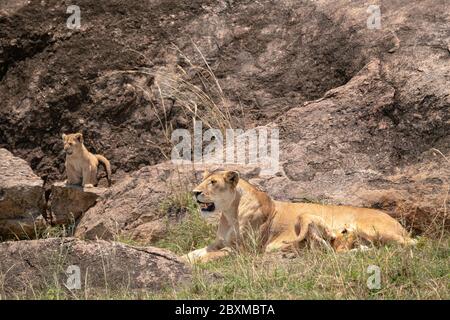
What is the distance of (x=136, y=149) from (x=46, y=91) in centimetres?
163

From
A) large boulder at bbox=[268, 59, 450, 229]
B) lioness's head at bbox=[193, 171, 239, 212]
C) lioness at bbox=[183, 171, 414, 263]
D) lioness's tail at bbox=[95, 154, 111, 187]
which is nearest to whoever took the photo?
lioness at bbox=[183, 171, 414, 263]

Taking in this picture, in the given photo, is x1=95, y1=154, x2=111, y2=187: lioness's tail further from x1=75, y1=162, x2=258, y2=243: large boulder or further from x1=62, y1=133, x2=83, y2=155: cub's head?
x1=75, y1=162, x2=258, y2=243: large boulder

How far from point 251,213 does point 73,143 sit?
378 centimetres

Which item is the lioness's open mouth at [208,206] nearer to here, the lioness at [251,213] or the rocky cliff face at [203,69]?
the lioness at [251,213]

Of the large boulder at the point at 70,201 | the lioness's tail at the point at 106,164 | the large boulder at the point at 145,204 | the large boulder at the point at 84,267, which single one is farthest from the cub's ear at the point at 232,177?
the lioness's tail at the point at 106,164

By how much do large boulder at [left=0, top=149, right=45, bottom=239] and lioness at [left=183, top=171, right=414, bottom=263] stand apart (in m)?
2.75

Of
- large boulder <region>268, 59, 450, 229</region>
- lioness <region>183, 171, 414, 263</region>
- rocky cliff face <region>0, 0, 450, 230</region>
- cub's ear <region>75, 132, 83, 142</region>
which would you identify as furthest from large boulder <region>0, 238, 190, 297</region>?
cub's ear <region>75, 132, 83, 142</region>

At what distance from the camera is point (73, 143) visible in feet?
49.0

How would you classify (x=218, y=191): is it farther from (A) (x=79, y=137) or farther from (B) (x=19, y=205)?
(A) (x=79, y=137)

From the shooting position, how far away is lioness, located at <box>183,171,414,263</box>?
1185cm

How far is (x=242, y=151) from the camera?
13.8 metres

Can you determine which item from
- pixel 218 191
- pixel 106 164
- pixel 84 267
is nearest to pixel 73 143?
pixel 106 164
